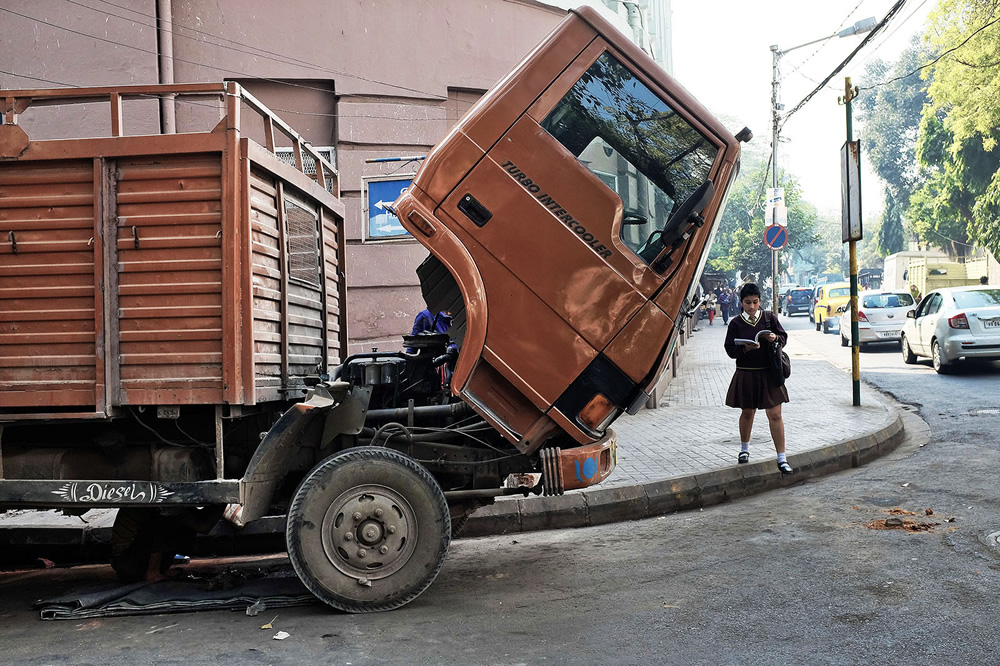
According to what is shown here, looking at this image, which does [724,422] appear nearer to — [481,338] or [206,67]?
[481,338]

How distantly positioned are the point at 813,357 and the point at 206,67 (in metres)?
13.8

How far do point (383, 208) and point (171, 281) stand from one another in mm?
5832

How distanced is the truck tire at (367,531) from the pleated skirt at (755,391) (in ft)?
12.6

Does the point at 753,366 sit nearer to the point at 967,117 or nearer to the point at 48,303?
the point at 48,303

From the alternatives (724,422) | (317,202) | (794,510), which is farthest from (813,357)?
(317,202)

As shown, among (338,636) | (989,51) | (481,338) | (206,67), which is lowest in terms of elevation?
(338,636)

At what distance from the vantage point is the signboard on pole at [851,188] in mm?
10844

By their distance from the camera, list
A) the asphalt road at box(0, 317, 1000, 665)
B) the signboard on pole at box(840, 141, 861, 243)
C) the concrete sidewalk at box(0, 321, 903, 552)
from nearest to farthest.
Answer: the asphalt road at box(0, 317, 1000, 665), the concrete sidewalk at box(0, 321, 903, 552), the signboard on pole at box(840, 141, 861, 243)

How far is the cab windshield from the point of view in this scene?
4.70 metres

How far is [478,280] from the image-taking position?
181 inches

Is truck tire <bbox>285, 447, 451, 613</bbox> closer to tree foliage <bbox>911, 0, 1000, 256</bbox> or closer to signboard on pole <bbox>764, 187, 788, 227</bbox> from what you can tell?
signboard on pole <bbox>764, 187, 788, 227</bbox>

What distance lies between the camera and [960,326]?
1405 centimetres

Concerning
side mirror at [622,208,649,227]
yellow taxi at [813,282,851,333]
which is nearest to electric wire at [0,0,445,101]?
side mirror at [622,208,649,227]

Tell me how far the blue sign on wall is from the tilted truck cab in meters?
5.06
